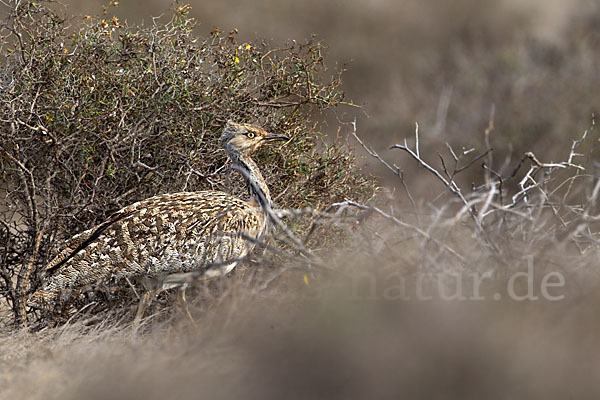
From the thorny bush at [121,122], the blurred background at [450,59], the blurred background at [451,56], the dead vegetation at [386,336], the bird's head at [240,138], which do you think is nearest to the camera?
the dead vegetation at [386,336]

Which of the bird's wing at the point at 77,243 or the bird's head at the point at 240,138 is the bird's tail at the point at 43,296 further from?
the bird's head at the point at 240,138

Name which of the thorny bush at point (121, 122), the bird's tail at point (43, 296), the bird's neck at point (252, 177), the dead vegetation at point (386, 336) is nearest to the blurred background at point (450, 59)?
the thorny bush at point (121, 122)

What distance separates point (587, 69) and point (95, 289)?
43.8ft

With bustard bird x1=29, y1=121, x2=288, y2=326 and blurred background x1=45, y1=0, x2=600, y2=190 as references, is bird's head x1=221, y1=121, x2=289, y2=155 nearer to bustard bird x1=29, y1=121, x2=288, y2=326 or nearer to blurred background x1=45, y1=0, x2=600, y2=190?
bustard bird x1=29, y1=121, x2=288, y2=326

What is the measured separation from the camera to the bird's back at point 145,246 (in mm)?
4703

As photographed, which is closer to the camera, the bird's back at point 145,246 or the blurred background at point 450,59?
the bird's back at point 145,246

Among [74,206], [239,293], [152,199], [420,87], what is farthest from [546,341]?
[420,87]

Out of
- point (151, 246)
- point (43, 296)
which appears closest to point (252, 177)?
point (151, 246)

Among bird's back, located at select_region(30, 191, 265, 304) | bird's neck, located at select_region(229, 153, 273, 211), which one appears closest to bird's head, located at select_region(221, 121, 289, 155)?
bird's neck, located at select_region(229, 153, 273, 211)

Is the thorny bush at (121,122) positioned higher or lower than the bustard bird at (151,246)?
higher

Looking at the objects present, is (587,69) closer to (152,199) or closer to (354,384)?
(152,199)

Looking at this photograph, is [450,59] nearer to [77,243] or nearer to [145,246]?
[145,246]

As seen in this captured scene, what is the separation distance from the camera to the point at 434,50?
19.2 meters

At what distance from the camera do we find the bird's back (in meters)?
4.70
